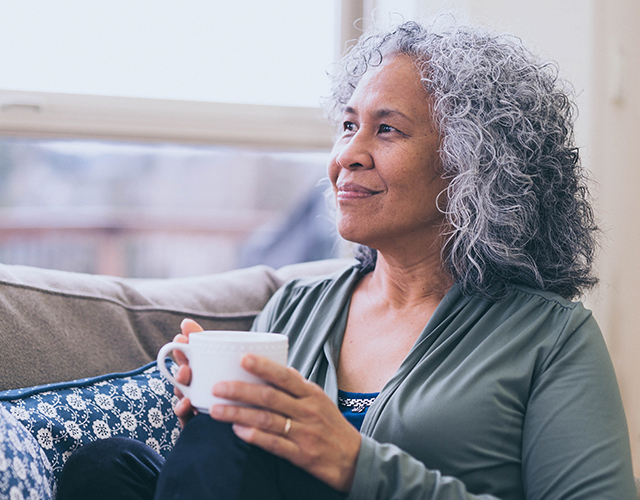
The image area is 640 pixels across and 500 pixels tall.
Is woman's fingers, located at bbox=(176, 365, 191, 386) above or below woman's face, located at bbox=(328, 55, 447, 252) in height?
below

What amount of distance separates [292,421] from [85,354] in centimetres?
65

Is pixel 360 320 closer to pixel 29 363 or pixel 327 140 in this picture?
pixel 29 363

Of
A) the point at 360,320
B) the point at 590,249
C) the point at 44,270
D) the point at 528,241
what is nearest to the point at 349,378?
the point at 360,320

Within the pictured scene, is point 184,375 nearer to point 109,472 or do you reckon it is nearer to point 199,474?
point 199,474

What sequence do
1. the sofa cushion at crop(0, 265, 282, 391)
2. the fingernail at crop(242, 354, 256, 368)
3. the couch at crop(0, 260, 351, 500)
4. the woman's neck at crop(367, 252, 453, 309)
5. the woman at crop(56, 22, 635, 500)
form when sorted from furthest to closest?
the woman's neck at crop(367, 252, 453, 309) < the sofa cushion at crop(0, 265, 282, 391) < the couch at crop(0, 260, 351, 500) < the woman at crop(56, 22, 635, 500) < the fingernail at crop(242, 354, 256, 368)

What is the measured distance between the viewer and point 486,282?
115 cm

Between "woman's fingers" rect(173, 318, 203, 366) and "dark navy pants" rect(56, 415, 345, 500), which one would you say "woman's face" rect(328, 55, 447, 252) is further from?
"dark navy pants" rect(56, 415, 345, 500)

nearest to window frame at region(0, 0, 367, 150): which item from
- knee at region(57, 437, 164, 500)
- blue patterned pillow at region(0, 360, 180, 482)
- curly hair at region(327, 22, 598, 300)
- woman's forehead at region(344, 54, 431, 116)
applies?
woman's forehead at region(344, 54, 431, 116)

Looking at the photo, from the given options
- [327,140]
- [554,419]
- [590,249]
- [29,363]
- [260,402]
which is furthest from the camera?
[327,140]

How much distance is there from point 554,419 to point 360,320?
1.56 ft

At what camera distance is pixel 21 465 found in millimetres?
790

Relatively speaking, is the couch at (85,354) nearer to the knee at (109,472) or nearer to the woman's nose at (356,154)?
the knee at (109,472)

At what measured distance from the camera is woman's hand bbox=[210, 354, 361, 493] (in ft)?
2.29

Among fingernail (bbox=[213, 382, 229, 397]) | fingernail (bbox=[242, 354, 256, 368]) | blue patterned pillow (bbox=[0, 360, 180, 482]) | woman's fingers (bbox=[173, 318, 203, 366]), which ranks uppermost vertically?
fingernail (bbox=[242, 354, 256, 368])
